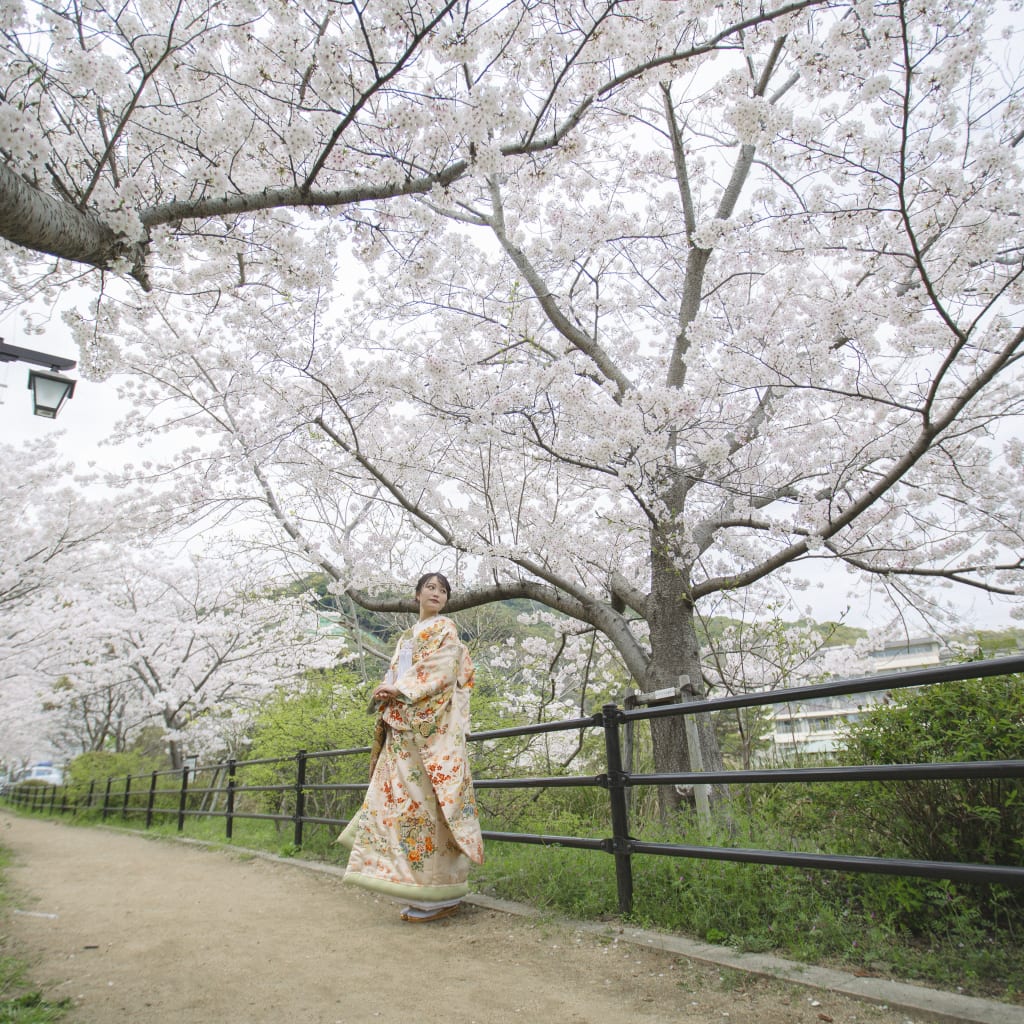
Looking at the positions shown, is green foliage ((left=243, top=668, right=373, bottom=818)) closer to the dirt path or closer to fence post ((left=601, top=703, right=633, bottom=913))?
the dirt path

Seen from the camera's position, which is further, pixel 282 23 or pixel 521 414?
pixel 521 414

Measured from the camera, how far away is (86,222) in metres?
2.85

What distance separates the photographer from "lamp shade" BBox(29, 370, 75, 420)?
17.5 ft

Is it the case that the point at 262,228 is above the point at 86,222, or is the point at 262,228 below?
above

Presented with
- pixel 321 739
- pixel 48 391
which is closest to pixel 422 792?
pixel 321 739

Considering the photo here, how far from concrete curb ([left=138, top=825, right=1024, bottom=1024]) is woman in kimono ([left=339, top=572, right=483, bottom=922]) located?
0.55 metres

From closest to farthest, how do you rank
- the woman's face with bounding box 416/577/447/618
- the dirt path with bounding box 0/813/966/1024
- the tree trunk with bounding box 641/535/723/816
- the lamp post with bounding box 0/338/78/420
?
the dirt path with bounding box 0/813/966/1024, the woman's face with bounding box 416/577/447/618, the lamp post with bounding box 0/338/78/420, the tree trunk with bounding box 641/535/723/816

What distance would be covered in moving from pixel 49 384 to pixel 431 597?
3777 millimetres

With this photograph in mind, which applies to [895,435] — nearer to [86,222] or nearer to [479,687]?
[479,687]

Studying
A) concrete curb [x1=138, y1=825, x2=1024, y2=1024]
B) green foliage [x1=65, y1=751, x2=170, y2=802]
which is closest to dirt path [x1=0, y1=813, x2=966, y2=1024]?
concrete curb [x1=138, y1=825, x2=1024, y2=1024]

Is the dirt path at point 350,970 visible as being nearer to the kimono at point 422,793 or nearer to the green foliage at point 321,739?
the kimono at point 422,793

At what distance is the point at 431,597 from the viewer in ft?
13.1

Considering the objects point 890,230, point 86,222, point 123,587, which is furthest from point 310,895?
point 123,587

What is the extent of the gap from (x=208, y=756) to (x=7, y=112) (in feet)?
71.5
